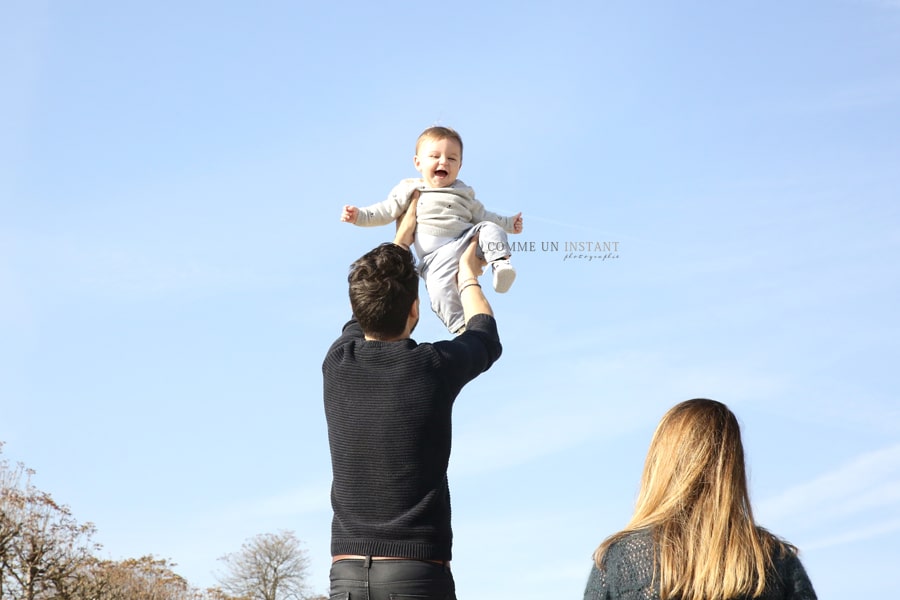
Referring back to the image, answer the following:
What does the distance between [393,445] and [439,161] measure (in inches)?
130

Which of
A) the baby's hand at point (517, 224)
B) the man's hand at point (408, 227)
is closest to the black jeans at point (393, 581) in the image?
the man's hand at point (408, 227)

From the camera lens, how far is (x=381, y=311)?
549 centimetres

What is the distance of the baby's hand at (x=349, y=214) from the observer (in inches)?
318

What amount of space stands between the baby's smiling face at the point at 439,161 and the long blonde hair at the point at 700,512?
13.7ft

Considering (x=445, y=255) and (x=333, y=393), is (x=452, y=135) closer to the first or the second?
(x=445, y=255)

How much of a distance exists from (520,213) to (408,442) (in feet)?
12.5

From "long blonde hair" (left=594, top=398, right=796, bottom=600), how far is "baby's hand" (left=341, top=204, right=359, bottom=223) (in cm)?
428

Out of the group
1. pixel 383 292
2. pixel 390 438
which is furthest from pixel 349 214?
pixel 390 438

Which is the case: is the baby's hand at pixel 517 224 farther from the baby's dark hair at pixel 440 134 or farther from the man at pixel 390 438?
the man at pixel 390 438

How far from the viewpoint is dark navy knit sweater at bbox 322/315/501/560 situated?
5.11 m

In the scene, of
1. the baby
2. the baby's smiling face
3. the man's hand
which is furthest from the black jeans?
the baby's smiling face

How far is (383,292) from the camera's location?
18.0 ft

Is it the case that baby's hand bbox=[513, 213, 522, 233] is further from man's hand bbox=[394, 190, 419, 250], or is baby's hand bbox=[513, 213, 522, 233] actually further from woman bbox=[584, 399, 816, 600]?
woman bbox=[584, 399, 816, 600]

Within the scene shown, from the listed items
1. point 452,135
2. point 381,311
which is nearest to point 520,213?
point 452,135
